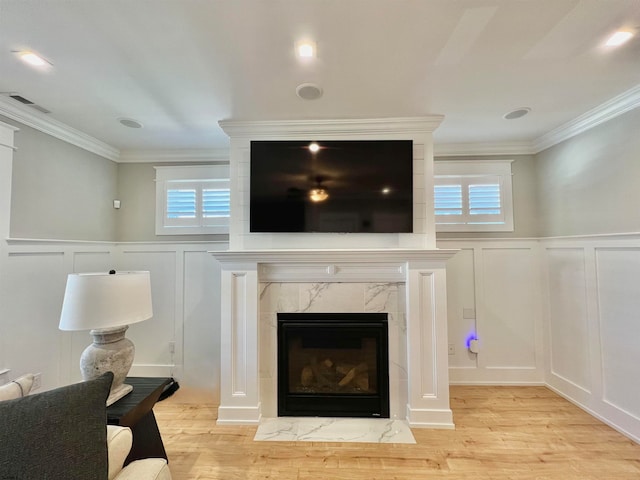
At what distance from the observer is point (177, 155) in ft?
10.7

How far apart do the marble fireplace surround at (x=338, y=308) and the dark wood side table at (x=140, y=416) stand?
64 cm

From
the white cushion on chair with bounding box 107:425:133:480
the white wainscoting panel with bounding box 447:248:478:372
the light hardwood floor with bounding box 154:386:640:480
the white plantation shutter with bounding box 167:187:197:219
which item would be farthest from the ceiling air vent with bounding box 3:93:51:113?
the white wainscoting panel with bounding box 447:248:478:372

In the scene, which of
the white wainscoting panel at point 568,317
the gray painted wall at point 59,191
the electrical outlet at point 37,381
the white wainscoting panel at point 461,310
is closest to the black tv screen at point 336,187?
the white wainscoting panel at point 461,310

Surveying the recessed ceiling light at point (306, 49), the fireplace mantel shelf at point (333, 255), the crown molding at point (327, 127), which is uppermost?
the recessed ceiling light at point (306, 49)

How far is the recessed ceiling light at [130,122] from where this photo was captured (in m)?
2.51

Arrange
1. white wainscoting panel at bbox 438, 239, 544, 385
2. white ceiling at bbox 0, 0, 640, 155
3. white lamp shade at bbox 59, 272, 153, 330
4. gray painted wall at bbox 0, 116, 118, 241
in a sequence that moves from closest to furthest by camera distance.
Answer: white ceiling at bbox 0, 0, 640, 155 < white lamp shade at bbox 59, 272, 153, 330 < gray painted wall at bbox 0, 116, 118, 241 < white wainscoting panel at bbox 438, 239, 544, 385

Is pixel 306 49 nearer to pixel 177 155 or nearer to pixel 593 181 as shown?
pixel 177 155

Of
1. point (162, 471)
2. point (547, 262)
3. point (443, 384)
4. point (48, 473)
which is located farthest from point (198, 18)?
point (547, 262)

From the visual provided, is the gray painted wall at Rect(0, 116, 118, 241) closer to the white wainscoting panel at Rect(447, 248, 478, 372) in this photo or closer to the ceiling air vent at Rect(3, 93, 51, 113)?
the ceiling air vent at Rect(3, 93, 51, 113)

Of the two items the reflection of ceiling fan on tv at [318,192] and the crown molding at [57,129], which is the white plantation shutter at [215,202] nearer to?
the crown molding at [57,129]

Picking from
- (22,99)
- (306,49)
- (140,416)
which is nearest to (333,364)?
(140,416)

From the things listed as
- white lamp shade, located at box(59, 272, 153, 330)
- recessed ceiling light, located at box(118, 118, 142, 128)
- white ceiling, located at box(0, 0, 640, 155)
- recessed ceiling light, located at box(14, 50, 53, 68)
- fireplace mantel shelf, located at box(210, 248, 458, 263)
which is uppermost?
recessed ceiling light, located at box(118, 118, 142, 128)

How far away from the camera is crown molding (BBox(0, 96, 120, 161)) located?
2.20m

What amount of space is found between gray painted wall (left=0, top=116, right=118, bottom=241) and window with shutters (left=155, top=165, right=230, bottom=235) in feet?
1.72
